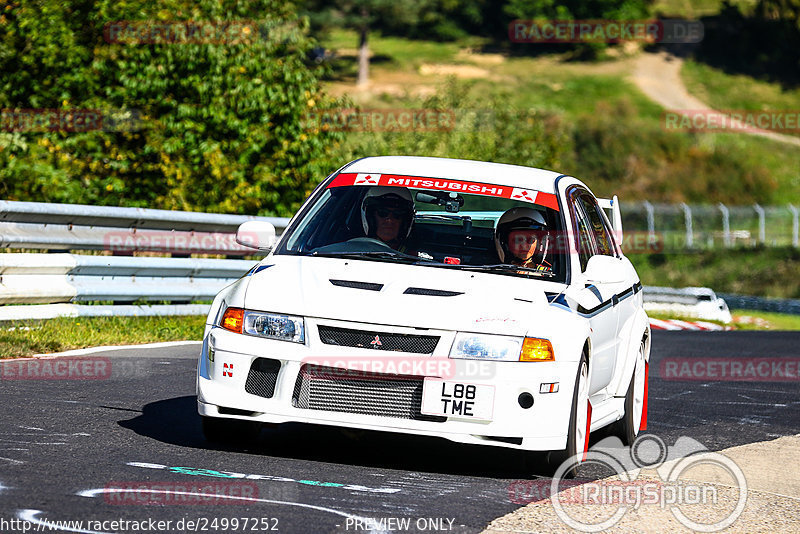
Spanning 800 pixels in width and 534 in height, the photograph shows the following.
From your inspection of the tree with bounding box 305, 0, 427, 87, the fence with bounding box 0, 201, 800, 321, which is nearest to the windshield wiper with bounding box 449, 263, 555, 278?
the fence with bounding box 0, 201, 800, 321

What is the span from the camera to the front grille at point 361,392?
6.18m

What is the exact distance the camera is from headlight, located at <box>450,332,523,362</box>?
614 centimetres

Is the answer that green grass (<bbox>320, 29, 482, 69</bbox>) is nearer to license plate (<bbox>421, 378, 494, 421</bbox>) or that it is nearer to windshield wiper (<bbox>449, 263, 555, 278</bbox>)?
windshield wiper (<bbox>449, 263, 555, 278</bbox>)

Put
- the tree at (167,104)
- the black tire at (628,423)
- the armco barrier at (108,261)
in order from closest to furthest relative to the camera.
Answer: the black tire at (628,423) → the armco barrier at (108,261) → the tree at (167,104)

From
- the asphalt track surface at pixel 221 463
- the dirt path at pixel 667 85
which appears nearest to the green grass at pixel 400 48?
the dirt path at pixel 667 85

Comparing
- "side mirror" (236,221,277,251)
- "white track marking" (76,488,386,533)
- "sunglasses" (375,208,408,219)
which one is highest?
"sunglasses" (375,208,408,219)

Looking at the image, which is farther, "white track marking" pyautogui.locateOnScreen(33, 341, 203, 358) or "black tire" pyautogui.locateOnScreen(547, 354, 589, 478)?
"white track marking" pyautogui.locateOnScreen(33, 341, 203, 358)

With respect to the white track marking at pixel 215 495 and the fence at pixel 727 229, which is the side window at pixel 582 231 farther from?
the fence at pixel 727 229

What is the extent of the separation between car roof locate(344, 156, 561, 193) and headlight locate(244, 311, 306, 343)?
66.7 inches

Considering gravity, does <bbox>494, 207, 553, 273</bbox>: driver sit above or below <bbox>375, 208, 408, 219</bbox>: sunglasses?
below

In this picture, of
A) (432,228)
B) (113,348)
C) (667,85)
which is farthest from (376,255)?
(667,85)

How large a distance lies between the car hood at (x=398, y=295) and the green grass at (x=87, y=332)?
3.79 meters

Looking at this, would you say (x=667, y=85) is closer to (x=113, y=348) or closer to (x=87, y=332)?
(x=87, y=332)

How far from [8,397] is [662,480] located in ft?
12.4
